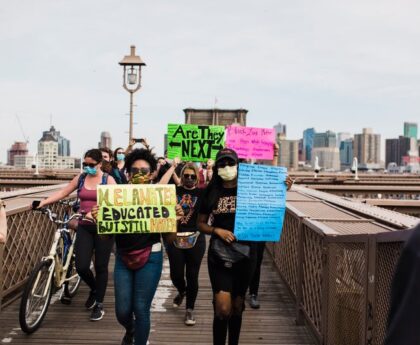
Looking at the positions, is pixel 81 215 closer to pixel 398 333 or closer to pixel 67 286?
pixel 67 286

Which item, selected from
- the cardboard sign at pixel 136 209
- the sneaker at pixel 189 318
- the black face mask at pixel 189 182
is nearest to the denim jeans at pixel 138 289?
the cardboard sign at pixel 136 209

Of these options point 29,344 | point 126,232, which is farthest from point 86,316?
point 126,232

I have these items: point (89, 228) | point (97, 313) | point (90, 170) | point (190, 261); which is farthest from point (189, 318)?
point (90, 170)

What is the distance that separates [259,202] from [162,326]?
217cm

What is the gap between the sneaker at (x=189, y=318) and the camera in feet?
19.1

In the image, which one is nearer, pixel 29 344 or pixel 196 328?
pixel 29 344

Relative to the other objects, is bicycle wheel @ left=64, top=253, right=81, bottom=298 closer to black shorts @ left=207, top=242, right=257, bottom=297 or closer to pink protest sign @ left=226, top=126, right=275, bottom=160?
black shorts @ left=207, top=242, right=257, bottom=297

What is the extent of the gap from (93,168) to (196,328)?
203 centimetres

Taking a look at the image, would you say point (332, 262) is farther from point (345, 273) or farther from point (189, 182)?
point (189, 182)

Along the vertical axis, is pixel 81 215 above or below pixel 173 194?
below

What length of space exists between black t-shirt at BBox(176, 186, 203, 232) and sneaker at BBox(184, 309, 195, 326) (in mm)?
911

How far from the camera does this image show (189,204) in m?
5.68

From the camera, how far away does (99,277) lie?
5.91 metres

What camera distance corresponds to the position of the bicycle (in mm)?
5156
